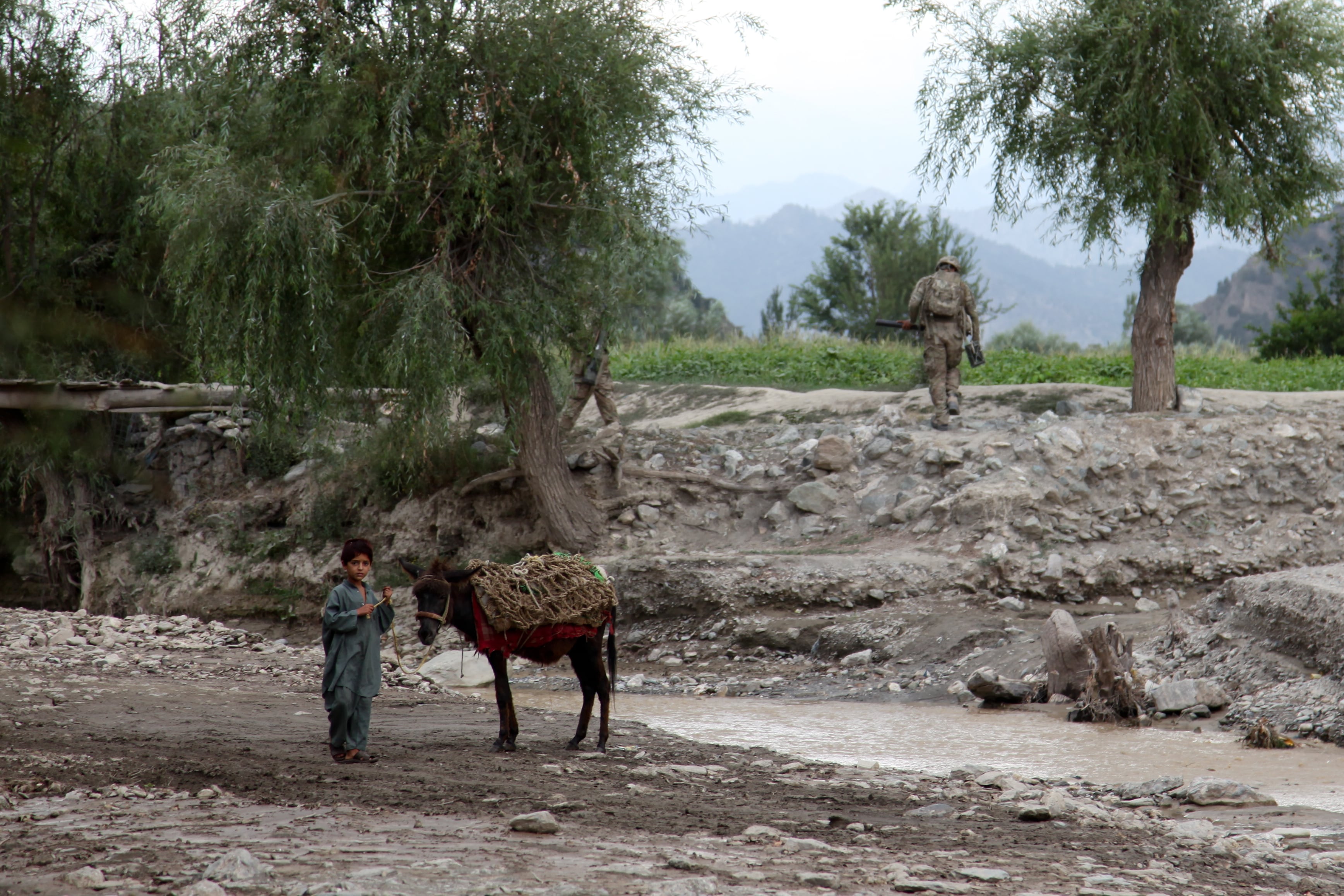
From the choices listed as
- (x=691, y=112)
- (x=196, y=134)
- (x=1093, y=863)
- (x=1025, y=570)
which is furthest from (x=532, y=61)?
(x=1093, y=863)

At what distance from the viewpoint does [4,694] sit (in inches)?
350

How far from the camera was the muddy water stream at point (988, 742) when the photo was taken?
6.83 metres

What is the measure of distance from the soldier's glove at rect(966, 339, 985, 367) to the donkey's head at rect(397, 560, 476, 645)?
1083cm

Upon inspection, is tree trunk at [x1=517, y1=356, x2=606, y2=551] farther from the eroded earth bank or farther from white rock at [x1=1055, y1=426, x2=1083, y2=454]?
white rock at [x1=1055, y1=426, x2=1083, y2=454]

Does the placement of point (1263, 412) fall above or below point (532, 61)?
below

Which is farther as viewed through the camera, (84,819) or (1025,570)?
(1025,570)

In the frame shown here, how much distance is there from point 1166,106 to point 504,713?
489 inches

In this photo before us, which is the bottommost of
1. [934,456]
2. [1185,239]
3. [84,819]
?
[84,819]

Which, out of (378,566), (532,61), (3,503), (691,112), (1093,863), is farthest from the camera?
(3,503)

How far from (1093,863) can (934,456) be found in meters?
10.7

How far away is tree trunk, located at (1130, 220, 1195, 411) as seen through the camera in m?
16.0

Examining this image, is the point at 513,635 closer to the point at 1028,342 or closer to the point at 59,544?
the point at 59,544

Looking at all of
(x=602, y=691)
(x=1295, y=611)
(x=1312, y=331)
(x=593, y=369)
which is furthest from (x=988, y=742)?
(x=1312, y=331)

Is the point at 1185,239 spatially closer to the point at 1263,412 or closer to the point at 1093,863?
the point at 1263,412
